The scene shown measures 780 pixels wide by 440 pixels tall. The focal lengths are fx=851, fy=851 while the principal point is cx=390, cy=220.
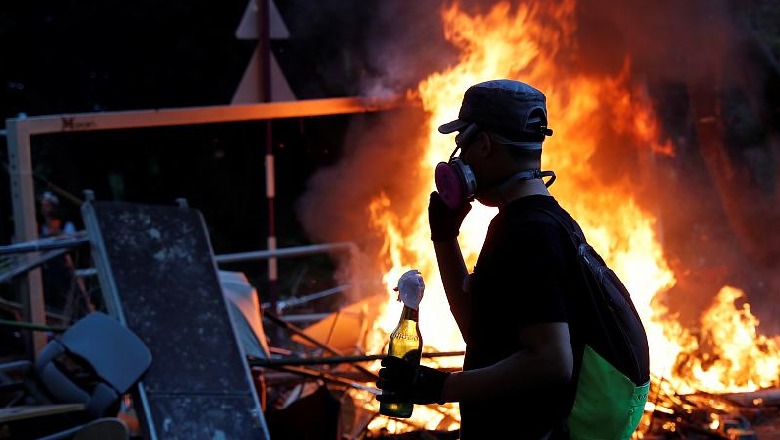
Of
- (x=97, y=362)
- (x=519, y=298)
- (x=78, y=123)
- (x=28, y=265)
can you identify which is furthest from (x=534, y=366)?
(x=78, y=123)

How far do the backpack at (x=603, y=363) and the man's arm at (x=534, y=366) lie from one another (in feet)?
0.32

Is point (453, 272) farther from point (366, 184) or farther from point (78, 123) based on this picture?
point (366, 184)

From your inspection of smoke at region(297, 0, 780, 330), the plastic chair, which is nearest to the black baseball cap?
the plastic chair

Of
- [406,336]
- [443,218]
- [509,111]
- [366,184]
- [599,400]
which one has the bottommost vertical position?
[599,400]

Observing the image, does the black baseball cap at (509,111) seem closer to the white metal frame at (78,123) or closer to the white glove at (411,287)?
the white glove at (411,287)

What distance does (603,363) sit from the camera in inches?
88.4

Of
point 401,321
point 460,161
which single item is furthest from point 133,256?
point 460,161

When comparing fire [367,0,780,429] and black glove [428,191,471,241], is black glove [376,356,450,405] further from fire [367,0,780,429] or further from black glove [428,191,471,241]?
fire [367,0,780,429]

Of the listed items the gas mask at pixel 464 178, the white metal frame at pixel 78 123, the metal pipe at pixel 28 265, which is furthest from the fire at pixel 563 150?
the gas mask at pixel 464 178

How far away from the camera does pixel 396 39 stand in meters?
9.47

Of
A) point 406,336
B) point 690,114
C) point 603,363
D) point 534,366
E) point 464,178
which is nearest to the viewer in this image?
point 534,366

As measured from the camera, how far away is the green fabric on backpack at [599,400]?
2.25m

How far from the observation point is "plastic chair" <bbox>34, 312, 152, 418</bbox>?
501cm

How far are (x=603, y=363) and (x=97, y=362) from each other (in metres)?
3.59
